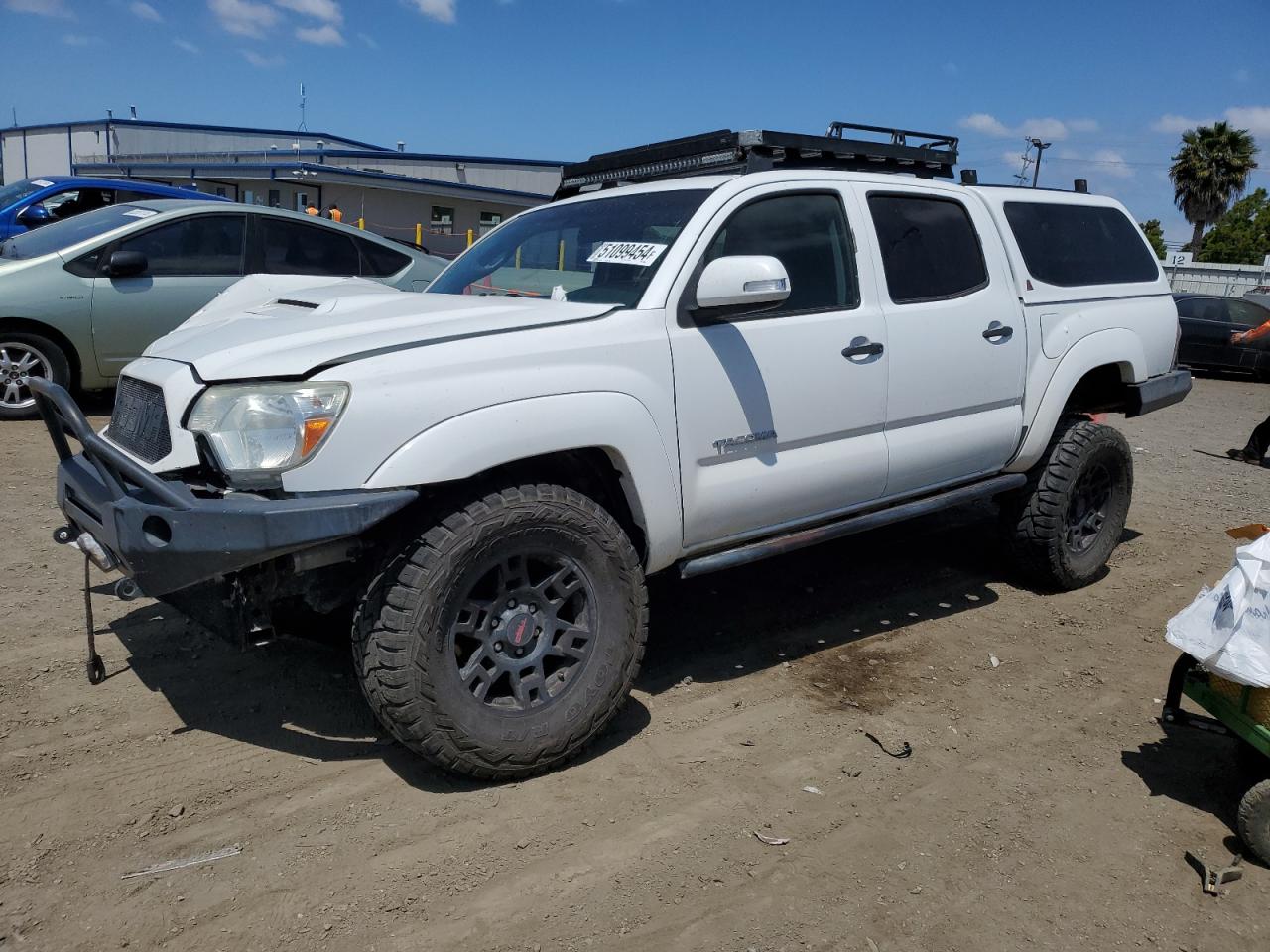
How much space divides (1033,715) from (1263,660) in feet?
3.60

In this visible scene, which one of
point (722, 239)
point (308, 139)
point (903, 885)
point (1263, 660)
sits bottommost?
point (903, 885)

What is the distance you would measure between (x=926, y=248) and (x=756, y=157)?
919 millimetres

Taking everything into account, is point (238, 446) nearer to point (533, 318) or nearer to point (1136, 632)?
point (533, 318)

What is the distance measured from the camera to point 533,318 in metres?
3.32

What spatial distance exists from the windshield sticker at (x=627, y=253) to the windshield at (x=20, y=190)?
412 inches

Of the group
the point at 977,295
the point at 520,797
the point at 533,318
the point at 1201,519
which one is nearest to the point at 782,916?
the point at 520,797

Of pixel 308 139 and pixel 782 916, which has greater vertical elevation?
pixel 308 139

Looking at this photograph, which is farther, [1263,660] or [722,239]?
[722,239]

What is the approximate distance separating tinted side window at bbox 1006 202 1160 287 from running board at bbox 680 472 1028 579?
1.08m

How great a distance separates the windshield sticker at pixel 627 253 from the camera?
367 cm

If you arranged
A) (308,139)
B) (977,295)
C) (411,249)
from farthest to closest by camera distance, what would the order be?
1. (308,139)
2. (411,249)
3. (977,295)

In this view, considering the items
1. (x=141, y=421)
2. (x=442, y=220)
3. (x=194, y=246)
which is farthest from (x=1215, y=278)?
(x=141, y=421)

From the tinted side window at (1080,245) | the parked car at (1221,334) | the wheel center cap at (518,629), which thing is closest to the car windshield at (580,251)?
the wheel center cap at (518,629)

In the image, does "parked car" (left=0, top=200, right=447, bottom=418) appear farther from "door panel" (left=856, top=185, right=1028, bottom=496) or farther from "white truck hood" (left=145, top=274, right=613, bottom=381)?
"door panel" (left=856, top=185, right=1028, bottom=496)
